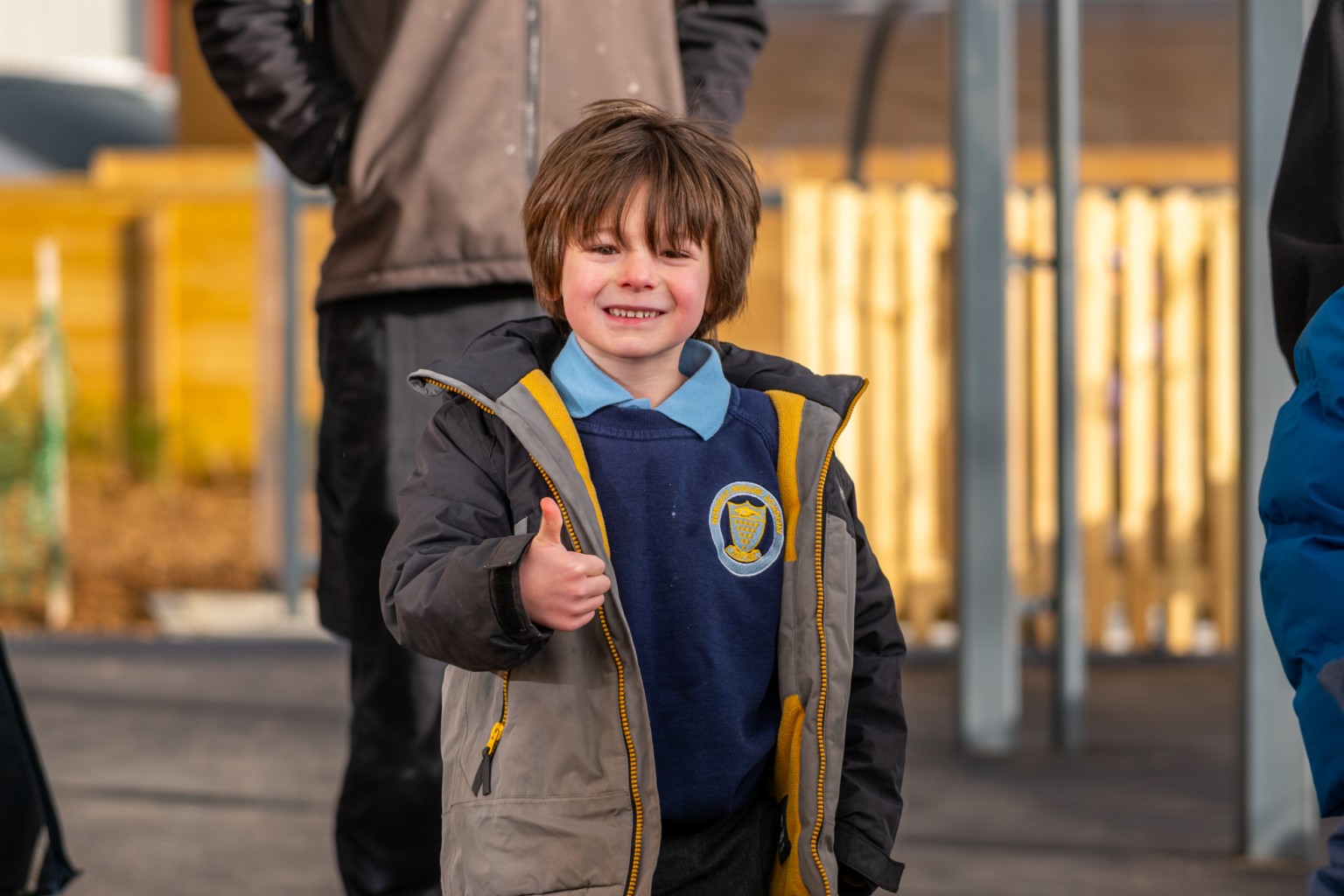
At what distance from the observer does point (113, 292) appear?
995 centimetres

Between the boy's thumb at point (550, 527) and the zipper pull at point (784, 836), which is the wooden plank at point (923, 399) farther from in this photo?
the boy's thumb at point (550, 527)

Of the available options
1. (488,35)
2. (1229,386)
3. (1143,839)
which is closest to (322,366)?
(488,35)

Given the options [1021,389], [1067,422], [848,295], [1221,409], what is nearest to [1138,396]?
[1221,409]

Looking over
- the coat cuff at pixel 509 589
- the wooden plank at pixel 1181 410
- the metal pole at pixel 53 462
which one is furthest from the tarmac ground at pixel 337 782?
the coat cuff at pixel 509 589

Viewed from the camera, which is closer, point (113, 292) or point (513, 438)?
point (513, 438)

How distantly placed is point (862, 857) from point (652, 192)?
2.41 feet

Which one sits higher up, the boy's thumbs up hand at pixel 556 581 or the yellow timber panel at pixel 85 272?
the yellow timber panel at pixel 85 272

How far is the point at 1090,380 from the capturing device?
653 centimetres

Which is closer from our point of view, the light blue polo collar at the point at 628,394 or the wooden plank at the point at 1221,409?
the light blue polo collar at the point at 628,394

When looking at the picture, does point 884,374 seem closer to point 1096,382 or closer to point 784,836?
point 1096,382

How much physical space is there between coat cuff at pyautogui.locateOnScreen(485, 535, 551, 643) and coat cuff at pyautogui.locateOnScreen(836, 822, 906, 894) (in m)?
0.46

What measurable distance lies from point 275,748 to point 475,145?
2688 mm

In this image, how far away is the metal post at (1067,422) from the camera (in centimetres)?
484

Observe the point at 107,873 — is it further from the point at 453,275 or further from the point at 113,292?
the point at 113,292
